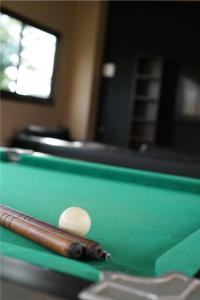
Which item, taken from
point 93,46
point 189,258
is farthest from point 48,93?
point 189,258

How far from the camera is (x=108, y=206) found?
5.16ft

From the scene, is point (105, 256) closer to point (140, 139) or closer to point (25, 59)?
point (25, 59)

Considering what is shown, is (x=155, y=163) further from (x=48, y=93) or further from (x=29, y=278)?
(x=48, y=93)

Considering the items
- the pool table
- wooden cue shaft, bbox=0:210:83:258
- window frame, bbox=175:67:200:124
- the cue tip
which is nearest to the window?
window frame, bbox=175:67:200:124

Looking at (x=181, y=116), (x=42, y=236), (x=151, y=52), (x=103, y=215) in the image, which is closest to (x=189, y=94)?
(x=181, y=116)

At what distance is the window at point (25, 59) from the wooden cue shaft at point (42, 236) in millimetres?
4863

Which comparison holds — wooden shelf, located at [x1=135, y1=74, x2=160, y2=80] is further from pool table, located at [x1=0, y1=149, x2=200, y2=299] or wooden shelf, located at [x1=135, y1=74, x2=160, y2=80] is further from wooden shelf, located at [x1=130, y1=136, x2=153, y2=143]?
pool table, located at [x1=0, y1=149, x2=200, y2=299]

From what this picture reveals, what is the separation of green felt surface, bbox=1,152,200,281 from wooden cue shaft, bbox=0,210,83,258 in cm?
2

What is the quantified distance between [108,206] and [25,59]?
493cm

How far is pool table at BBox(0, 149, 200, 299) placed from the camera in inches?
29.6

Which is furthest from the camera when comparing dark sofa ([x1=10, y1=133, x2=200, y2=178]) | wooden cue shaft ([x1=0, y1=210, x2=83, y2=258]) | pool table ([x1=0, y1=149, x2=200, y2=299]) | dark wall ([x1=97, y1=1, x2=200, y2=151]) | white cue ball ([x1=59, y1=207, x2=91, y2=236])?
dark wall ([x1=97, y1=1, x2=200, y2=151])

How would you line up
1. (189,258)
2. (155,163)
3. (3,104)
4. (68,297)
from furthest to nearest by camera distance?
(3,104)
(155,163)
(189,258)
(68,297)

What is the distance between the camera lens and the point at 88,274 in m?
0.73

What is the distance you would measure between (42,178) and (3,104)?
389 centimetres
